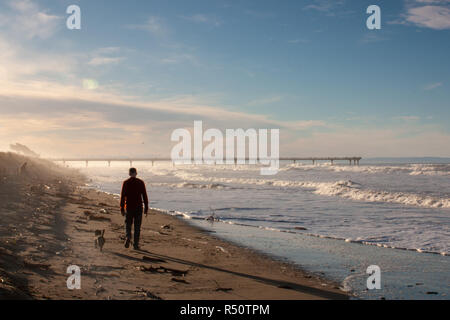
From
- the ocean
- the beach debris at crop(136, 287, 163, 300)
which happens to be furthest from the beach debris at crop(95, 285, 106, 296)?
the ocean

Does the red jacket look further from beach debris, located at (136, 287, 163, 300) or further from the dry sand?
beach debris, located at (136, 287, 163, 300)

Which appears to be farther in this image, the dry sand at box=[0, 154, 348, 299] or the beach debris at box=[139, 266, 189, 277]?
the beach debris at box=[139, 266, 189, 277]

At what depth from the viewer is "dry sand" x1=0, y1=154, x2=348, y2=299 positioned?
18.0 feet

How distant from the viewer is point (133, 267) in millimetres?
6965

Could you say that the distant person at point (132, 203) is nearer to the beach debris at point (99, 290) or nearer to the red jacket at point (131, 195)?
the red jacket at point (131, 195)

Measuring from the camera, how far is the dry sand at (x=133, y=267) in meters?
5.50

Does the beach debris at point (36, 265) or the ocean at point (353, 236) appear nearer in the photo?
the beach debris at point (36, 265)

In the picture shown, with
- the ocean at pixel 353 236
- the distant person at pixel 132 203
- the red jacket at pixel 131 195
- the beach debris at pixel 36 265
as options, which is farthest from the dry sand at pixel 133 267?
the red jacket at pixel 131 195

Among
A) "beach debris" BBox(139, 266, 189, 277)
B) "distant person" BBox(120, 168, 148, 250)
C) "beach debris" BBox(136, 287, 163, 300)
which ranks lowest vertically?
"beach debris" BBox(139, 266, 189, 277)

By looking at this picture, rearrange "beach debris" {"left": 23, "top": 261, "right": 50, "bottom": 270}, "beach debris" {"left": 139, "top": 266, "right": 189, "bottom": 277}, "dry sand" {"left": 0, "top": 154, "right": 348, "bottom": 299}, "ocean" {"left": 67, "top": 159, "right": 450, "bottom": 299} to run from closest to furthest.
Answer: "dry sand" {"left": 0, "top": 154, "right": 348, "bottom": 299} → "beach debris" {"left": 23, "top": 261, "right": 50, "bottom": 270} → "beach debris" {"left": 139, "top": 266, "right": 189, "bottom": 277} → "ocean" {"left": 67, "top": 159, "right": 450, "bottom": 299}

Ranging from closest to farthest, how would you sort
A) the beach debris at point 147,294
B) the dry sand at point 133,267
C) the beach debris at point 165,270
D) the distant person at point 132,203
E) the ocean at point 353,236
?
1. the beach debris at point 147,294
2. the dry sand at point 133,267
3. the beach debris at point 165,270
4. the ocean at point 353,236
5. the distant person at point 132,203

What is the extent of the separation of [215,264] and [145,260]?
4.85 ft

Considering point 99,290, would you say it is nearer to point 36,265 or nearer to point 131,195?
point 36,265
